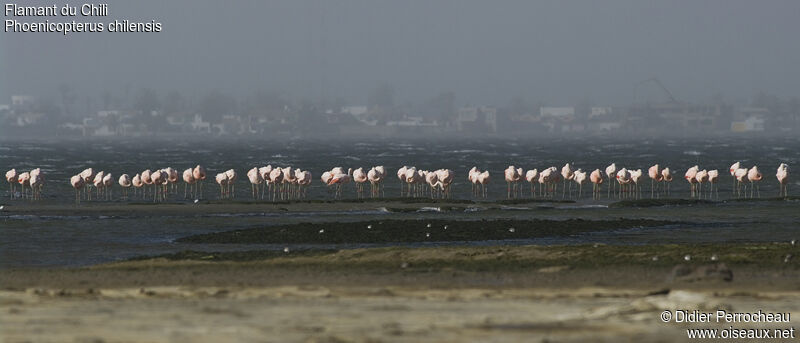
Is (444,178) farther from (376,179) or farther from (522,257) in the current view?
(522,257)

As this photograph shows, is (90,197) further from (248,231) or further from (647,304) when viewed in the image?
(647,304)

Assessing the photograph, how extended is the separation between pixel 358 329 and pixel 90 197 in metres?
44.8

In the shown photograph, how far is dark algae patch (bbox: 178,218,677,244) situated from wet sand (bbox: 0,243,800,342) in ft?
20.7

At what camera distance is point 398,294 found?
21625 millimetres

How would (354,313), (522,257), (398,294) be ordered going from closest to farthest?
(354,313)
(398,294)
(522,257)

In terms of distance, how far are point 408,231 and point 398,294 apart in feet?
53.8

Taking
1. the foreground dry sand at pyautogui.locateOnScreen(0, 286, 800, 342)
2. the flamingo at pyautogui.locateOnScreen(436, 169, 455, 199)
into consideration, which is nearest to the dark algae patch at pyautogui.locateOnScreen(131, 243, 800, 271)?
the foreground dry sand at pyautogui.locateOnScreen(0, 286, 800, 342)

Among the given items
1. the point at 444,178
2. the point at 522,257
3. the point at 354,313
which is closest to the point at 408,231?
the point at 522,257

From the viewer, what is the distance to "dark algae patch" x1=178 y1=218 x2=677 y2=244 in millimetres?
36562

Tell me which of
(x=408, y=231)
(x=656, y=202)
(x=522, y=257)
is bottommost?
(x=656, y=202)

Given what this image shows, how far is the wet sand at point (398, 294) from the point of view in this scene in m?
17.4

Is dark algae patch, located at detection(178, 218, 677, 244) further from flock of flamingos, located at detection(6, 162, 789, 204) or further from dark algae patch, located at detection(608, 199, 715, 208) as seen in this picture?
flock of flamingos, located at detection(6, 162, 789, 204)

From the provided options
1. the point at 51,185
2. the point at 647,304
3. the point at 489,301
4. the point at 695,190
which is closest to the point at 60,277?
the point at 489,301

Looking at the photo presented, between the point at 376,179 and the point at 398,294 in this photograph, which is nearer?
the point at 398,294
